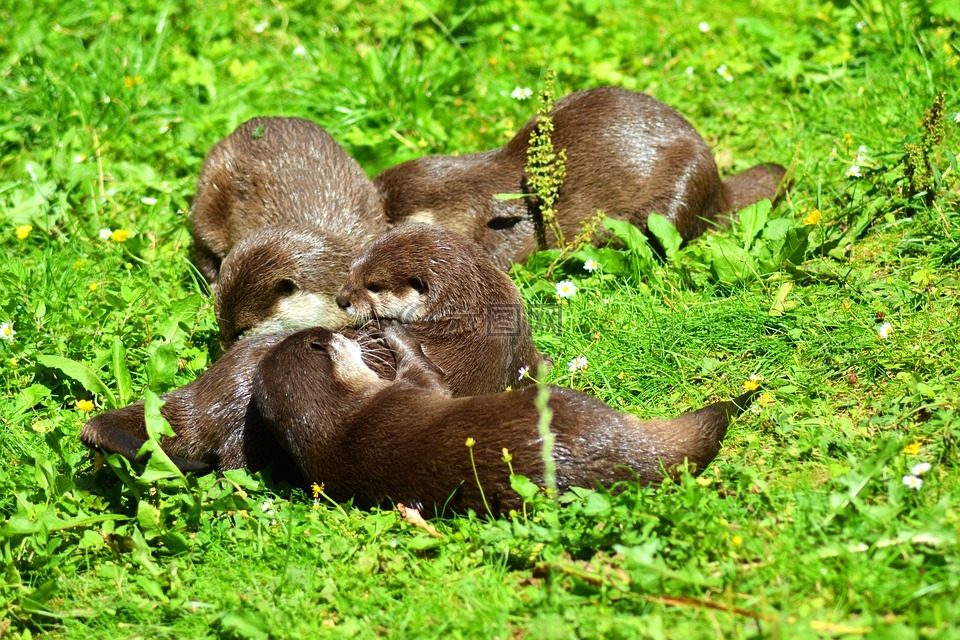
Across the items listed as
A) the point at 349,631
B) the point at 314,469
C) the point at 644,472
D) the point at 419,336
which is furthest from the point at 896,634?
Answer: the point at 419,336

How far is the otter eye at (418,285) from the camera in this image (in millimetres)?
3579

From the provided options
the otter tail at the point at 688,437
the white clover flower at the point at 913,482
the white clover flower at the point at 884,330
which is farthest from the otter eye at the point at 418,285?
the white clover flower at the point at 913,482

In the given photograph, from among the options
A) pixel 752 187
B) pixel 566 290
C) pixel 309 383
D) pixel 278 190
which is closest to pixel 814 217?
pixel 752 187

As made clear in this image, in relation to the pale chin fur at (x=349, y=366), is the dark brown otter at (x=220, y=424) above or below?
below

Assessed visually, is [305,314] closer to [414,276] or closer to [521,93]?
[414,276]

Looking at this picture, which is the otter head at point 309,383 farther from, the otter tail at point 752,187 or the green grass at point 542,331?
the otter tail at point 752,187

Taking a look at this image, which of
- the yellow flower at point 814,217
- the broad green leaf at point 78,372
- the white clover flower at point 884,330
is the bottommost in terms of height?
the white clover flower at point 884,330

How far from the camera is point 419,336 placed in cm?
350

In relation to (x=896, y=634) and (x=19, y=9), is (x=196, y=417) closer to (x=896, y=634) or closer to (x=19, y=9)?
(x=896, y=634)

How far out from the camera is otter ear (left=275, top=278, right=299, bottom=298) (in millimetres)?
3934

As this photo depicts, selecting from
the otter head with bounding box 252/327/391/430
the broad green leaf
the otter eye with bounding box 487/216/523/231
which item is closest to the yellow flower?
the otter eye with bounding box 487/216/523/231

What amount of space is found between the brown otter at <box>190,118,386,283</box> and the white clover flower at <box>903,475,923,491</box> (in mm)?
2434

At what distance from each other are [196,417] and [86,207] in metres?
1.83

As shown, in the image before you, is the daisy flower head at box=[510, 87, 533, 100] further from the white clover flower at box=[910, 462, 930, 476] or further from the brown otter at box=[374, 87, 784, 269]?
the white clover flower at box=[910, 462, 930, 476]
